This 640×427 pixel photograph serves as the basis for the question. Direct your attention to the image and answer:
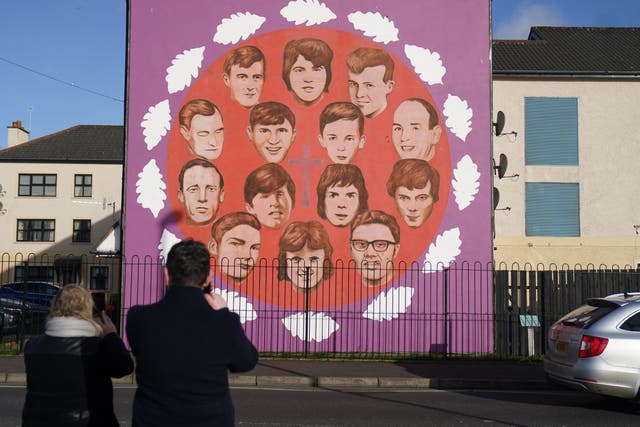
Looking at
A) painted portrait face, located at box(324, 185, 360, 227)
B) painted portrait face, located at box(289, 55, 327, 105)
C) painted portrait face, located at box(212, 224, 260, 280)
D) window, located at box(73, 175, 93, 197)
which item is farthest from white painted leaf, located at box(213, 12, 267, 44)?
window, located at box(73, 175, 93, 197)

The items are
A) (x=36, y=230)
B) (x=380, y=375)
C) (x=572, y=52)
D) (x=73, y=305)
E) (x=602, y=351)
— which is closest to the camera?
(x=73, y=305)

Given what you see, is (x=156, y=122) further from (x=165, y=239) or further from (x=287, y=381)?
(x=287, y=381)

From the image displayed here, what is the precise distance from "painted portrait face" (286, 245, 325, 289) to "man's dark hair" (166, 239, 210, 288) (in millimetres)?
14410

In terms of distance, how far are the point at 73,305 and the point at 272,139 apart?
1452cm

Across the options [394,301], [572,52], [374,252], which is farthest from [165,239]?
[572,52]

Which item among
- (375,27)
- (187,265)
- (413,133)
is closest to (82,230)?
(375,27)

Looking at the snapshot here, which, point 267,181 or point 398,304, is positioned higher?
point 267,181

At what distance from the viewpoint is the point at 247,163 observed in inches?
733

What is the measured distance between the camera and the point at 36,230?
152 ft

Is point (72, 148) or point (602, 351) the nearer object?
point (602, 351)

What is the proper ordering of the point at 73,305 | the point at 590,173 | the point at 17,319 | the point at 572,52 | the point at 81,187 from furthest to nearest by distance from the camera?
the point at 81,187 → the point at 572,52 → the point at 590,173 → the point at 17,319 → the point at 73,305

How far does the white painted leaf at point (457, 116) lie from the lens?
1881cm

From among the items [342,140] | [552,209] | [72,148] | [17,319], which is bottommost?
[17,319]

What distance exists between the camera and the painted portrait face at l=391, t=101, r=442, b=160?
1877cm
